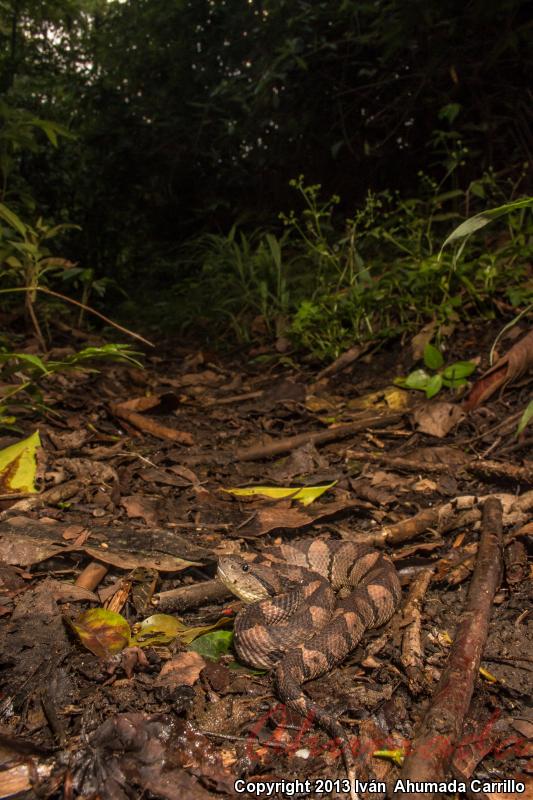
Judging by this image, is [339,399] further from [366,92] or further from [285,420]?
[366,92]

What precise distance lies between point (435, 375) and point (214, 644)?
3166 millimetres

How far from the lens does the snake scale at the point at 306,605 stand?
255 cm

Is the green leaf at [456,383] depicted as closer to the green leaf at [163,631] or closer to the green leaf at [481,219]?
the green leaf at [481,219]

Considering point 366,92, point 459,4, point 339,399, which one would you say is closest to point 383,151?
point 366,92

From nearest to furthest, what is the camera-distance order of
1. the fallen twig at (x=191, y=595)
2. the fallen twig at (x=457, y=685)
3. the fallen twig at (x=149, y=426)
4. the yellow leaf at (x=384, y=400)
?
the fallen twig at (x=457, y=685) → the fallen twig at (x=191, y=595) → the fallen twig at (x=149, y=426) → the yellow leaf at (x=384, y=400)

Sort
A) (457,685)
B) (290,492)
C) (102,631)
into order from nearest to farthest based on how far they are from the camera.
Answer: (457,685) < (102,631) < (290,492)

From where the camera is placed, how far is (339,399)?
5578 millimetres

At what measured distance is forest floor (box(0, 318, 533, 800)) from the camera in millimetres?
1961

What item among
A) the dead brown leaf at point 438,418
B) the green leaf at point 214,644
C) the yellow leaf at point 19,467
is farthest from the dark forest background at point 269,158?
the green leaf at point 214,644

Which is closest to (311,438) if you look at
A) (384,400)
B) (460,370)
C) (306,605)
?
(384,400)

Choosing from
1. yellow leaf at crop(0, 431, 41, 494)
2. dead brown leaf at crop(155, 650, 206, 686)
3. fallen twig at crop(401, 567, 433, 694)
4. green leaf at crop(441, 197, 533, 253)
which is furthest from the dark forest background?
dead brown leaf at crop(155, 650, 206, 686)

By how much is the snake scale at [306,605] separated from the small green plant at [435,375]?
6.63ft

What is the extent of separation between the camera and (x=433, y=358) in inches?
207

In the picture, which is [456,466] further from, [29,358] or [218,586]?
[29,358]
